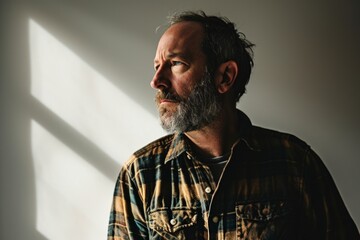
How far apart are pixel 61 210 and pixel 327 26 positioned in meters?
1.26

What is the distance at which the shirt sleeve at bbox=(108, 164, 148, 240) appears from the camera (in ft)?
3.94

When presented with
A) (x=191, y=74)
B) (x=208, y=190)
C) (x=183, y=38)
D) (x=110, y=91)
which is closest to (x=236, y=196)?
(x=208, y=190)

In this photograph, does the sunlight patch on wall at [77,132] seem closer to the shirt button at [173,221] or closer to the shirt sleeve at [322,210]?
the shirt button at [173,221]

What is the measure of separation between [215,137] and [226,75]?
0.68 feet

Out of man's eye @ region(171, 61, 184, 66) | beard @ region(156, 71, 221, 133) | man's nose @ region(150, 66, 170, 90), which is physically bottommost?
beard @ region(156, 71, 221, 133)

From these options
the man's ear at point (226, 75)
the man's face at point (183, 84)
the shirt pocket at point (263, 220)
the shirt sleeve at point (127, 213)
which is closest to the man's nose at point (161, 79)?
the man's face at point (183, 84)

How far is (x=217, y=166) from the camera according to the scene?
119cm

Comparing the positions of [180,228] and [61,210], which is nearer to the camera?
[180,228]

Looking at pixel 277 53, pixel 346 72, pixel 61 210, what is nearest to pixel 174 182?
pixel 61 210

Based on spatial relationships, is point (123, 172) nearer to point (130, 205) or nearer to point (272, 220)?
point (130, 205)

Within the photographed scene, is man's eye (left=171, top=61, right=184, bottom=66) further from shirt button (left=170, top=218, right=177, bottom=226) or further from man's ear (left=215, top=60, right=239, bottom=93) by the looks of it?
shirt button (left=170, top=218, right=177, bottom=226)

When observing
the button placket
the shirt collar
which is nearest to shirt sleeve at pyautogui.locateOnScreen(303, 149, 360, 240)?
the shirt collar

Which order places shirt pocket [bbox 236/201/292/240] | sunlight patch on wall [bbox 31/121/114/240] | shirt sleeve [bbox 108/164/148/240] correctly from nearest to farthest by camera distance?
shirt pocket [bbox 236/201/292/240] < shirt sleeve [bbox 108/164/148/240] < sunlight patch on wall [bbox 31/121/114/240]

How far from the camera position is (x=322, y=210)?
118cm
